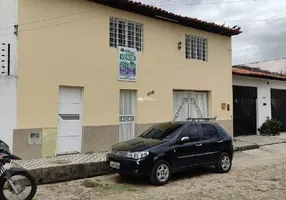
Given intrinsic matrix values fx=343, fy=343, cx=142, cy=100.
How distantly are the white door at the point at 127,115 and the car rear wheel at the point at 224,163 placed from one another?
13.2ft

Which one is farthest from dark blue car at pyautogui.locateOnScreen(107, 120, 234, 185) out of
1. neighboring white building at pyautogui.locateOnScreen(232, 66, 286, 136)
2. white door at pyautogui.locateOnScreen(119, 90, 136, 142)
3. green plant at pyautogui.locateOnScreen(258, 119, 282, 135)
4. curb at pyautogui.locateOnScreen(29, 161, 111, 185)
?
green plant at pyautogui.locateOnScreen(258, 119, 282, 135)

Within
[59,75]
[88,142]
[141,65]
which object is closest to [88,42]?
[59,75]

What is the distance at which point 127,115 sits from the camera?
13.0 m

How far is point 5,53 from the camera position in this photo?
10086 mm

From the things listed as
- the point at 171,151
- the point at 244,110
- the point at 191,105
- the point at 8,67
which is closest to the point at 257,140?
the point at 244,110

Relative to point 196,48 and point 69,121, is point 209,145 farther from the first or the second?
point 196,48

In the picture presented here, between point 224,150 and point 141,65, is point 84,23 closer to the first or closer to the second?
point 141,65

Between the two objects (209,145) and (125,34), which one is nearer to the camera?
(209,145)

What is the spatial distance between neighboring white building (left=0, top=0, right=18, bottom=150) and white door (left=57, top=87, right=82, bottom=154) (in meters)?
1.63

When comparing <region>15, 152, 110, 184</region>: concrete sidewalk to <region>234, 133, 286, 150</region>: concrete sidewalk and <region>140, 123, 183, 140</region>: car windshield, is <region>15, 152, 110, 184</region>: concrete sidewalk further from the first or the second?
<region>234, 133, 286, 150</region>: concrete sidewalk

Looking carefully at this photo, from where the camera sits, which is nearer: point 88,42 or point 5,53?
point 5,53

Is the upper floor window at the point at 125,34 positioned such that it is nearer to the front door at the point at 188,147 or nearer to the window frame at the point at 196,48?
the window frame at the point at 196,48

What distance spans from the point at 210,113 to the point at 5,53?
934 centimetres

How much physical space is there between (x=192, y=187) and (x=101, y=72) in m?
5.54
